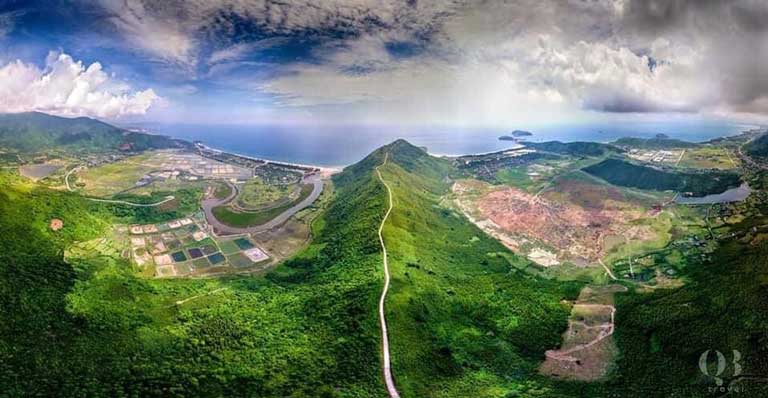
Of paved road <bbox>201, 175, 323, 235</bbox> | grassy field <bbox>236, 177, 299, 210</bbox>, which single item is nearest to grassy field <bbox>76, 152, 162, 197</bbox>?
paved road <bbox>201, 175, 323, 235</bbox>

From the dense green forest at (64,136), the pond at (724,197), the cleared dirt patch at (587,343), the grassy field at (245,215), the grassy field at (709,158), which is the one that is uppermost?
the dense green forest at (64,136)

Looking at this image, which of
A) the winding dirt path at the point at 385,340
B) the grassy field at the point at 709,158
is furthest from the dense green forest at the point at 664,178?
the winding dirt path at the point at 385,340

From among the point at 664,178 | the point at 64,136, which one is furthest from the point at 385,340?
the point at 64,136

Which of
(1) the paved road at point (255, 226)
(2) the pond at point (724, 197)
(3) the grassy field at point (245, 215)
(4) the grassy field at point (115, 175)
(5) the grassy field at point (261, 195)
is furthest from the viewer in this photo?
(4) the grassy field at point (115, 175)

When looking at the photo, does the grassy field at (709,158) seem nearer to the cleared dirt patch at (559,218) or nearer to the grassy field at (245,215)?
the cleared dirt patch at (559,218)

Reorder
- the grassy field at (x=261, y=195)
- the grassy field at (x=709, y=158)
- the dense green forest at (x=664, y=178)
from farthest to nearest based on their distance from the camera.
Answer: the grassy field at (x=709, y=158) → the grassy field at (x=261, y=195) → the dense green forest at (x=664, y=178)

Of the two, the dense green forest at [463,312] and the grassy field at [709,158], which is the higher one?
the grassy field at [709,158]
